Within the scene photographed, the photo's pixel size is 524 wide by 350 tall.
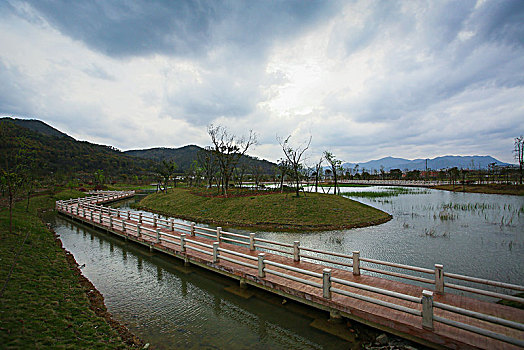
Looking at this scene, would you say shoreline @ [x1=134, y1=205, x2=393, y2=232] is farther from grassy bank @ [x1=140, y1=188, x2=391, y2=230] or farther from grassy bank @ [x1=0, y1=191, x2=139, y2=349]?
grassy bank @ [x1=0, y1=191, x2=139, y2=349]

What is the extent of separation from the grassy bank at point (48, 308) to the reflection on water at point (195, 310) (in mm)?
618

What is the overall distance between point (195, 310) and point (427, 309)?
6033 mm

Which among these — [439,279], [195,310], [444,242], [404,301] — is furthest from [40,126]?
[439,279]

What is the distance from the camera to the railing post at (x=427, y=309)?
A: 16.2ft

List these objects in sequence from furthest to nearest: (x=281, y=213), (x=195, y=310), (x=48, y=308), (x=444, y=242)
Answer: (x=281, y=213) → (x=444, y=242) → (x=195, y=310) → (x=48, y=308)

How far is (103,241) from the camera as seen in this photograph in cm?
1634

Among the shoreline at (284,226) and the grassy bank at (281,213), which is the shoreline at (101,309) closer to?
the shoreline at (284,226)

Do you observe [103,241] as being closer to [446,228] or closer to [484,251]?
[484,251]

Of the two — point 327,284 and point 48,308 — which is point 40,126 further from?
point 327,284

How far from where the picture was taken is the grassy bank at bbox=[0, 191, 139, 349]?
5.09m

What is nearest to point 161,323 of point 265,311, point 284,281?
point 265,311

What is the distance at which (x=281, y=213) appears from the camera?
21078 mm

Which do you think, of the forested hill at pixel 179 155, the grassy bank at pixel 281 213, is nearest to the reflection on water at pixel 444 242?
the grassy bank at pixel 281 213

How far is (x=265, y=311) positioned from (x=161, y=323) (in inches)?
113
